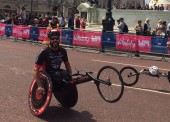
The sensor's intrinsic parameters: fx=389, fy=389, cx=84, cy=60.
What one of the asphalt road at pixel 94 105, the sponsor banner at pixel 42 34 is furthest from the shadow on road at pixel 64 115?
the sponsor banner at pixel 42 34

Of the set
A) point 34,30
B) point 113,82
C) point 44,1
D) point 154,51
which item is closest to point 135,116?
point 113,82

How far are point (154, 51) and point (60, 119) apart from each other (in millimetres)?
11684

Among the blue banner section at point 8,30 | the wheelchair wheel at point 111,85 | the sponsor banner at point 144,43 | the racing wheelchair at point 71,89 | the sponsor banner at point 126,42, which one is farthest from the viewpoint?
the blue banner section at point 8,30

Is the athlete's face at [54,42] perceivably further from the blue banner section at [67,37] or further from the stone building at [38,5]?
the stone building at [38,5]

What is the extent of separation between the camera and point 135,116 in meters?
6.88

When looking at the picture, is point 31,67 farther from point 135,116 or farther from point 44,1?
point 44,1

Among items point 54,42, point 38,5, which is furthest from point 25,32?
point 38,5

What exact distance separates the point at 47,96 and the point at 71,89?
2.39 feet

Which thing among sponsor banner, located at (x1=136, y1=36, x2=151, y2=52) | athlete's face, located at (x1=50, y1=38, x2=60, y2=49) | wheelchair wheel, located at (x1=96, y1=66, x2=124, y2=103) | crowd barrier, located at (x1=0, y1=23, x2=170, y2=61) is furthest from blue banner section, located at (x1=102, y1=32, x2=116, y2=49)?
athlete's face, located at (x1=50, y1=38, x2=60, y2=49)

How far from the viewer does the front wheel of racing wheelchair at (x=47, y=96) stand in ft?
21.2

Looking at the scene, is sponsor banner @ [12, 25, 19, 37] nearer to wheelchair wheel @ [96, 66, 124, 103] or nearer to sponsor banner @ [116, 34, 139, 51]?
sponsor banner @ [116, 34, 139, 51]

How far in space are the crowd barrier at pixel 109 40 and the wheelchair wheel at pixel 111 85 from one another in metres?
10.2

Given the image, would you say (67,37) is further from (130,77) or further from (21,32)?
(130,77)

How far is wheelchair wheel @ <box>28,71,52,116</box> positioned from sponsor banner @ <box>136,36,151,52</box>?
11414mm
